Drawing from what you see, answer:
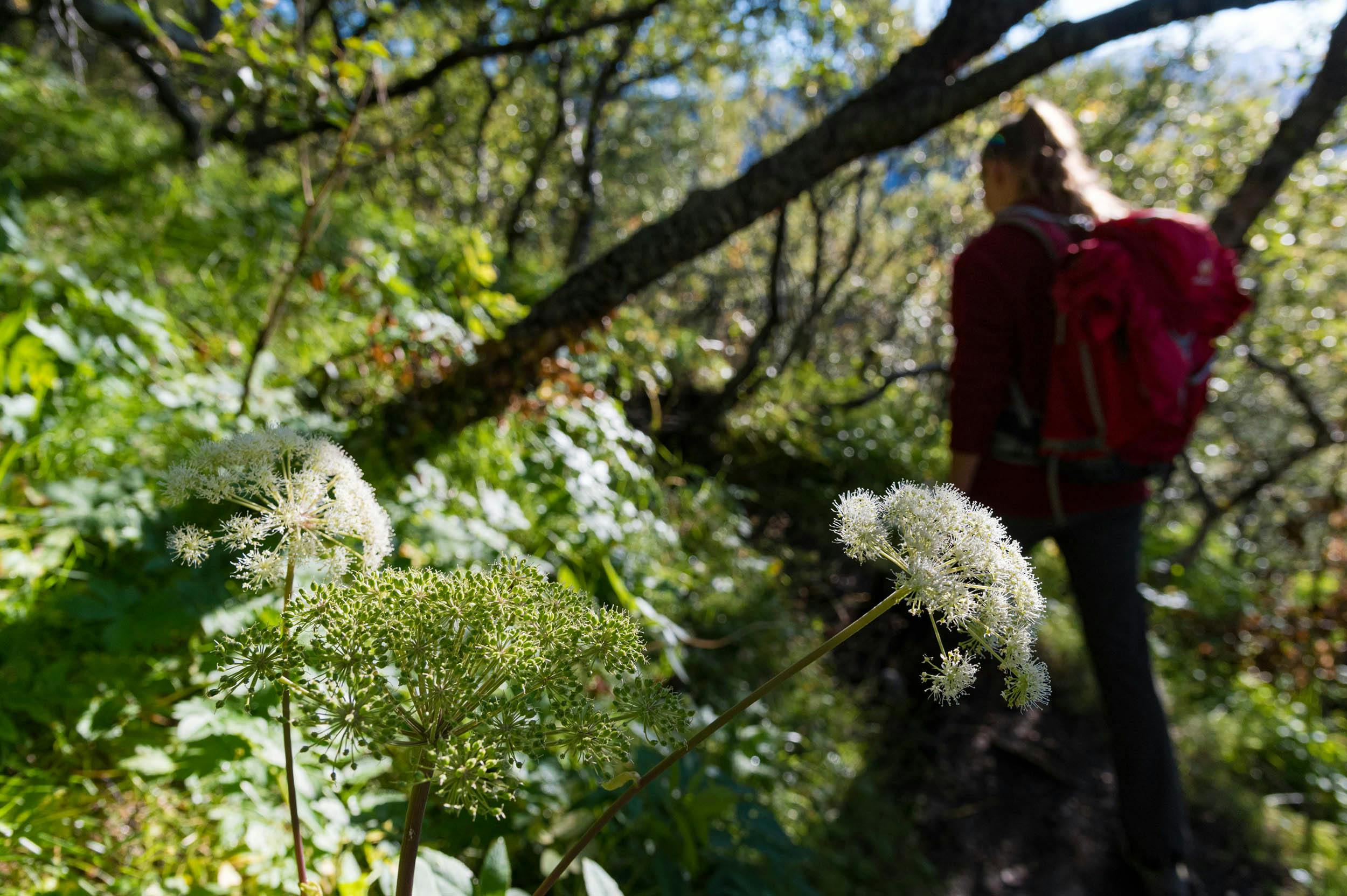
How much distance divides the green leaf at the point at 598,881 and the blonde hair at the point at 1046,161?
2.61 meters

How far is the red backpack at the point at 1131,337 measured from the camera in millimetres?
2139

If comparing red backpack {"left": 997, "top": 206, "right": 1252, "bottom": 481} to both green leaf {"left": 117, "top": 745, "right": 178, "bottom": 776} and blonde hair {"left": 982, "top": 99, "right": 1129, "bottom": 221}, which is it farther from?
green leaf {"left": 117, "top": 745, "right": 178, "bottom": 776}

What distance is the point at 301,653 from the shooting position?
2.33 ft

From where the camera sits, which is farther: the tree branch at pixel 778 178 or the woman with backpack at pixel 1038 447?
the tree branch at pixel 778 178

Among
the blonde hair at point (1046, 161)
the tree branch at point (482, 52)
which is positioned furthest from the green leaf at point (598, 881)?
the tree branch at point (482, 52)

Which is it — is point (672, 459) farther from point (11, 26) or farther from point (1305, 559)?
point (11, 26)

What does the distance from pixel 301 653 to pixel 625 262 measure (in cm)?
225

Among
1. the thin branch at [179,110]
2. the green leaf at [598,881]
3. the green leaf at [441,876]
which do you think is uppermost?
the thin branch at [179,110]

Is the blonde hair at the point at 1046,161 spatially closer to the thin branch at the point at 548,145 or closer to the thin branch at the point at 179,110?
the thin branch at the point at 548,145

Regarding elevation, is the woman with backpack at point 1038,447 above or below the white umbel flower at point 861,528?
above

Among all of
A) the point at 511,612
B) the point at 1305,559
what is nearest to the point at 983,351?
the point at 511,612

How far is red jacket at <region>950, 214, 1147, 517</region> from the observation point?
2326 millimetres

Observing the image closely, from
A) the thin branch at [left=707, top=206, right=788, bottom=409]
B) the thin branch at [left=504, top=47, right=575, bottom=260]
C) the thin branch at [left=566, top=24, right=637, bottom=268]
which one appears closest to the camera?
the thin branch at [left=707, top=206, right=788, bottom=409]

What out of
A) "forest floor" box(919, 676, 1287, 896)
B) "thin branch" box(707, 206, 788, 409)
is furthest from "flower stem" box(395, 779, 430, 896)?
"thin branch" box(707, 206, 788, 409)
